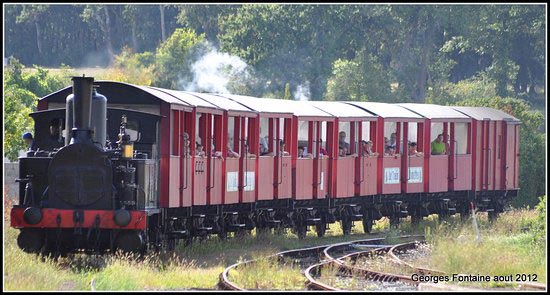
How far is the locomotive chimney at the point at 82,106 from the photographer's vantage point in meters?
17.5

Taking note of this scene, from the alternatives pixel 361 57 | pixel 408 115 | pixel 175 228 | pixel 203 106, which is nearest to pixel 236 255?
pixel 175 228

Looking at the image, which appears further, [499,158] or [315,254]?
[499,158]

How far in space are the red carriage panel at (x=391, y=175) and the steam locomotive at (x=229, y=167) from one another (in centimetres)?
4

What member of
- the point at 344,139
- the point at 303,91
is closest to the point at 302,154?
the point at 344,139

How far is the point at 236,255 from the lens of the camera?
2155cm

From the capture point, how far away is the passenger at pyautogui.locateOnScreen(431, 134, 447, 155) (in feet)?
99.7

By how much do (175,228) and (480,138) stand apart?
12907 mm

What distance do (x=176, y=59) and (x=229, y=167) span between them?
140 feet

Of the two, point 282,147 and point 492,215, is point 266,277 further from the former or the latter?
point 492,215

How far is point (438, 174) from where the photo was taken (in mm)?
30312

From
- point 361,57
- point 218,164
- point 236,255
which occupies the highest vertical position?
point 361,57

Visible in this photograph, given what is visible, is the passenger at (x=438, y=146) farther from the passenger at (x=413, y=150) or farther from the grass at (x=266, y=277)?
the grass at (x=266, y=277)

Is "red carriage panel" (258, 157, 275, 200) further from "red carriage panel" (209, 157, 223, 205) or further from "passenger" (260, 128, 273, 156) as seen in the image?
"red carriage panel" (209, 157, 223, 205)

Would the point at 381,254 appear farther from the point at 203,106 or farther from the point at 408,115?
the point at 408,115
